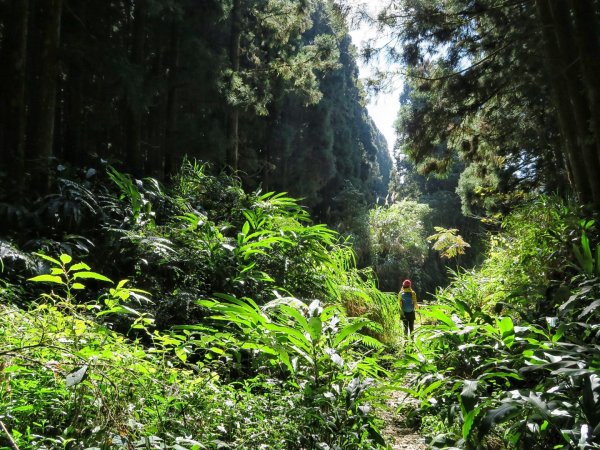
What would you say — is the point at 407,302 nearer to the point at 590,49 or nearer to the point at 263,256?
the point at 263,256

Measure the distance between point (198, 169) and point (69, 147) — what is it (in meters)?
3.70

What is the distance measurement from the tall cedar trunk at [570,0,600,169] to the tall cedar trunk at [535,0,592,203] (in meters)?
0.80

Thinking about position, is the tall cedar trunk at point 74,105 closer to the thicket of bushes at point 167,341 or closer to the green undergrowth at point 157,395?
the thicket of bushes at point 167,341

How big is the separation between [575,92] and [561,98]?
35cm

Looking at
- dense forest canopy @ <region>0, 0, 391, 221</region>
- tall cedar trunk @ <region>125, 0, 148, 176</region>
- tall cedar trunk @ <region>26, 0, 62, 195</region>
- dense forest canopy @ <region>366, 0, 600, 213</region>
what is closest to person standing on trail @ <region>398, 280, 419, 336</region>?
dense forest canopy @ <region>366, 0, 600, 213</region>

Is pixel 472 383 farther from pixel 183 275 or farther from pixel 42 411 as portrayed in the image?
pixel 183 275

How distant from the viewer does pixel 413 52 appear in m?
6.34

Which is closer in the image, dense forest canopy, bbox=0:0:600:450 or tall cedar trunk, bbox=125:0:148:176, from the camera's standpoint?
dense forest canopy, bbox=0:0:600:450

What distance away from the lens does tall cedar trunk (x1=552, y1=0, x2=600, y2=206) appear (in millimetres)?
4738

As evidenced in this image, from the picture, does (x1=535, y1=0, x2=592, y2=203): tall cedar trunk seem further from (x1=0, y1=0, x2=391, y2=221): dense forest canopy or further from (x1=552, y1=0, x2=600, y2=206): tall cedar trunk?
(x1=0, y1=0, x2=391, y2=221): dense forest canopy

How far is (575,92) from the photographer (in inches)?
193

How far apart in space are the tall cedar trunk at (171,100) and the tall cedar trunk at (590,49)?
25.7 ft

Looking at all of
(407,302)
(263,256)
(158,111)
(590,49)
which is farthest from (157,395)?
(158,111)

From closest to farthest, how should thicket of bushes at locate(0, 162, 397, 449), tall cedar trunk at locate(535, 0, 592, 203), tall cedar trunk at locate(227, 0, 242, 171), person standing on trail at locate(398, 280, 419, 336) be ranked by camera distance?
thicket of bushes at locate(0, 162, 397, 449) < tall cedar trunk at locate(535, 0, 592, 203) < person standing on trail at locate(398, 280, 419, 336) < tall cedar trunk at locate(227, 0, 242, 171)
